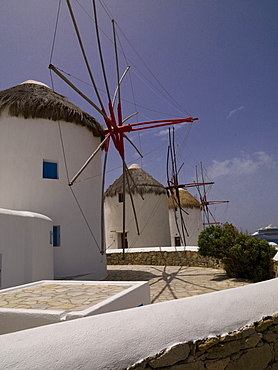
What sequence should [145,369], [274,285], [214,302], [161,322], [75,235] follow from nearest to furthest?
[145,369] → [161,322] → [214,302] → [274,285] → [75,235]

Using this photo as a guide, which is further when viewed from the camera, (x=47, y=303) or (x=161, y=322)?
(x=47, y=303)

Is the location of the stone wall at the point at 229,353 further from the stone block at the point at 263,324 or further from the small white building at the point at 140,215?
the small white building at the point at 140,215

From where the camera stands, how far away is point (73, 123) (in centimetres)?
918

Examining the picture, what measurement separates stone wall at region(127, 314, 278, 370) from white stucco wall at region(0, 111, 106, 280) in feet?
20.9

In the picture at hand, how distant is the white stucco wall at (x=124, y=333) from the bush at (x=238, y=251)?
16.5 ft

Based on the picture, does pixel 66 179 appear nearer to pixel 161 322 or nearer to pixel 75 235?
pixel 75 235

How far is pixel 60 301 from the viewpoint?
3691 millimetres

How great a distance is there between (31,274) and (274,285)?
5.06 m

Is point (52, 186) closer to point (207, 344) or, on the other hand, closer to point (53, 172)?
point (53, 172)

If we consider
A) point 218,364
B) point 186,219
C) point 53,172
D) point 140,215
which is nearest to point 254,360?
point 218,364

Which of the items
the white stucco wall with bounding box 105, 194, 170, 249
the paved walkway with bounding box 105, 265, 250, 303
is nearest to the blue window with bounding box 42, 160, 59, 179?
the paved walkway with bounding box 105, 265, 250, 303

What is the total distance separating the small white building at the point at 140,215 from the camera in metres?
17.5

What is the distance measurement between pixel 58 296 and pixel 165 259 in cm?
848

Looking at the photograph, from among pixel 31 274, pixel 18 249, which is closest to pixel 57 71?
pixel 18 249
